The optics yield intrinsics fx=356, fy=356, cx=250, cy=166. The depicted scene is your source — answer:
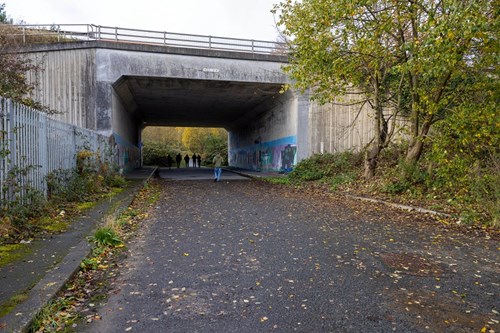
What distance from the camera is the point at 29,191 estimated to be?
23.3ft

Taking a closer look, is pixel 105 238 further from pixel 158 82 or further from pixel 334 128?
pixel 334 128

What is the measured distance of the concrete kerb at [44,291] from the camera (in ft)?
9.62

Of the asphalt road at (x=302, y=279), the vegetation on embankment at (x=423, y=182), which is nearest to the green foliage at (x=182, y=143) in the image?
the vegetation on embankment at (x=423, y=182)

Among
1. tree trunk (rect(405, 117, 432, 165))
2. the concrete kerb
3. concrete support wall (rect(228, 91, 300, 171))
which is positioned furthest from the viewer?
concrete support wall (rect(228, 91, 300, 171))

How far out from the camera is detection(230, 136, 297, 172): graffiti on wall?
21359mm

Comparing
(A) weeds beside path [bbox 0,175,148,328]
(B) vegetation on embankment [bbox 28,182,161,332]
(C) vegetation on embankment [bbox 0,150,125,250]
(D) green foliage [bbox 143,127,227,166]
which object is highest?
(D) green foliage [bbox 143,127,227,166]

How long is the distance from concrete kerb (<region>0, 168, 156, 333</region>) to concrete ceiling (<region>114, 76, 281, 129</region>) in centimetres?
1430

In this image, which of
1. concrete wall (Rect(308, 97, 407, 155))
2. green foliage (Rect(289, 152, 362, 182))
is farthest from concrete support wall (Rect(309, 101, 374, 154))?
green foliage (Rect(289, 152, 362, 182))

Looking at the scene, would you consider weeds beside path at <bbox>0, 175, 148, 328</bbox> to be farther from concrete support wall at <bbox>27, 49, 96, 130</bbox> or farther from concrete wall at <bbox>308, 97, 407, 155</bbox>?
concrete wall at <bbox>308, 97, 407, 155</bbox>

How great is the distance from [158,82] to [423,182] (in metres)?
14.2

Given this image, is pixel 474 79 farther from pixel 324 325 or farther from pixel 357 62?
pixel 324 325

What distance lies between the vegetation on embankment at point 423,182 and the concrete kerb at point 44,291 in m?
7.49

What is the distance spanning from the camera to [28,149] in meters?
7.33

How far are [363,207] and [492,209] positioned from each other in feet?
10.9
